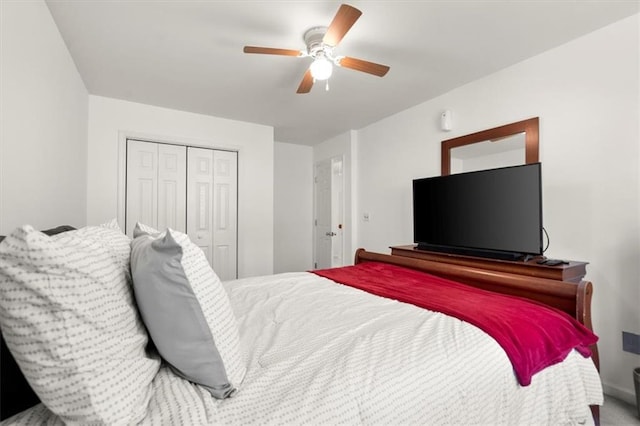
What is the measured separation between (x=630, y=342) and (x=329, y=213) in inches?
147

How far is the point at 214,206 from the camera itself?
3920mm

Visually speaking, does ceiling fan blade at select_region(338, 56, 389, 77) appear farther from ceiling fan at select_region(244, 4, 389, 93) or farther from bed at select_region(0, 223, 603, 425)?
bed at select_region(0, 223, 603, 425)

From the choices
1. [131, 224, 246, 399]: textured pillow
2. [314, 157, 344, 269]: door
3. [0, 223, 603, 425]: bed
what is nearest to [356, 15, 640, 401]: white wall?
[0, 223, 603, 425]: bed

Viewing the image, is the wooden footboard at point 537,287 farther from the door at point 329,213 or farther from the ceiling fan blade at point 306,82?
the door at point 329,213

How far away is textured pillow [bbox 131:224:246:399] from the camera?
784mm

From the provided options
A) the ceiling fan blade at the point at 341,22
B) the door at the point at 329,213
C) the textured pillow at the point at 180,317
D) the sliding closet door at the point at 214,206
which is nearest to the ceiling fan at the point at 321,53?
the ceiling fan blade at the point at 341,22

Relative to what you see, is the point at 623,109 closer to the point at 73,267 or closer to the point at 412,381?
the point at 412,381

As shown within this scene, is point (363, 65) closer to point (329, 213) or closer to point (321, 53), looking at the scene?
point (321, 53)

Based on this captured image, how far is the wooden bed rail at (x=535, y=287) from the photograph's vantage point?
4.65 feet

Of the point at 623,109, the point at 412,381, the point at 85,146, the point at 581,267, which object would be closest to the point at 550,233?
the point at 581,267

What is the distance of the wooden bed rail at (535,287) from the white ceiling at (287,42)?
5.45ft

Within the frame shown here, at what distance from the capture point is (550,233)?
2303 mm

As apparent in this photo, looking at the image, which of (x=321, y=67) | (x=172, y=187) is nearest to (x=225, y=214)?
(x=172, y=187)

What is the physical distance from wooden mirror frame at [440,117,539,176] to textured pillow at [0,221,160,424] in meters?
2.85
